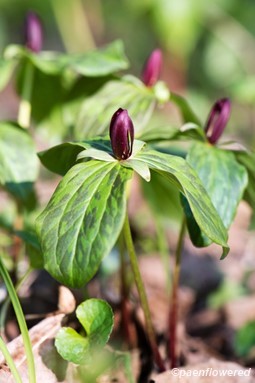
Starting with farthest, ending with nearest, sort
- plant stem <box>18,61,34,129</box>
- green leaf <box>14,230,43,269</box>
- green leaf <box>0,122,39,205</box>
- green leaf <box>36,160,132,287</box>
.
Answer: plant stem <box>18,61,34,129</box>, green leaf <box>0,122,39,205</box>, green leaf <box>14,230,43,269</box>, green leaf <box>36,160,132,287</box>

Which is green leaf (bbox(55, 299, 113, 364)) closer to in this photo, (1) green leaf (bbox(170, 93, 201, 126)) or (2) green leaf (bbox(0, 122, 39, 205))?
(2) green leaf (bbox(0, 122, 39, 205))

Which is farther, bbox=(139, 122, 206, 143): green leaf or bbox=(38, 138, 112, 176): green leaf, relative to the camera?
A: bbox=(139, 122, 206, 143): green leaf

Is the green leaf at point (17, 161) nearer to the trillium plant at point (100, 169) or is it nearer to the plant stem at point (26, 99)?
the trillium plant at point (100, 169)

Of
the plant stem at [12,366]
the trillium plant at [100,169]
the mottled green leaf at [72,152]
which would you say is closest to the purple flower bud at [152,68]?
the trillium plant at [100,169]

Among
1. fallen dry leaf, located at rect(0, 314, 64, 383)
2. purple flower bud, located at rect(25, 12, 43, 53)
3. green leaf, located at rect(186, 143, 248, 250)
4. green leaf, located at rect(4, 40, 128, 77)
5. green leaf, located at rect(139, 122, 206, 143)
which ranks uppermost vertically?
purple flower bud, located at rect(25, 12, 43, 53)

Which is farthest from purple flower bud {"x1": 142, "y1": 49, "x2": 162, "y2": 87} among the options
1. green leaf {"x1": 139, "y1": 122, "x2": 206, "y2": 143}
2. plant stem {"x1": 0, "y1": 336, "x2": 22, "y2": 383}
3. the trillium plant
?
plant stem {"x1": 0, "y1": 336, "x2": 22, "y2": 383}

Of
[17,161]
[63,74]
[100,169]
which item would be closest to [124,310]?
[17,161]

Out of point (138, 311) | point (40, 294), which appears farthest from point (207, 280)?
point (40, 294)
